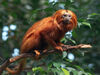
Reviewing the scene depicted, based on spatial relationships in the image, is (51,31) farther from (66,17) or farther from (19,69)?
(19,69)

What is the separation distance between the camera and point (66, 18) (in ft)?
15.6

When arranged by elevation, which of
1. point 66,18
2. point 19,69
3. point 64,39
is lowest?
point 19,69

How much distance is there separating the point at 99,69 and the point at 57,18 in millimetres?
4021

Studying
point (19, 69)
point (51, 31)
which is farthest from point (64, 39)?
point (19, 69)

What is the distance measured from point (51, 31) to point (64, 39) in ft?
1.11

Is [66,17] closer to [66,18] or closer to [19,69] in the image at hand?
[66,18]

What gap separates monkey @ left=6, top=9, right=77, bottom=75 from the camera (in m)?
4.77

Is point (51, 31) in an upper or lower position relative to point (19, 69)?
upper

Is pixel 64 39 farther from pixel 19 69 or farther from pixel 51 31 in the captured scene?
pixel 19 69

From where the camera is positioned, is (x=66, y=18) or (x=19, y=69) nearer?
(x=66, y=18)

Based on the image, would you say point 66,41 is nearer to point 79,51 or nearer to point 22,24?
point 79,51

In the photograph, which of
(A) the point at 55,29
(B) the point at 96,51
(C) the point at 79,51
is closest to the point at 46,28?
(A) the point at 55,29

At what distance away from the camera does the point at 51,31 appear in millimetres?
4801

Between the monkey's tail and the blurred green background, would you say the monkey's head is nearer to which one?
the blurred green background
